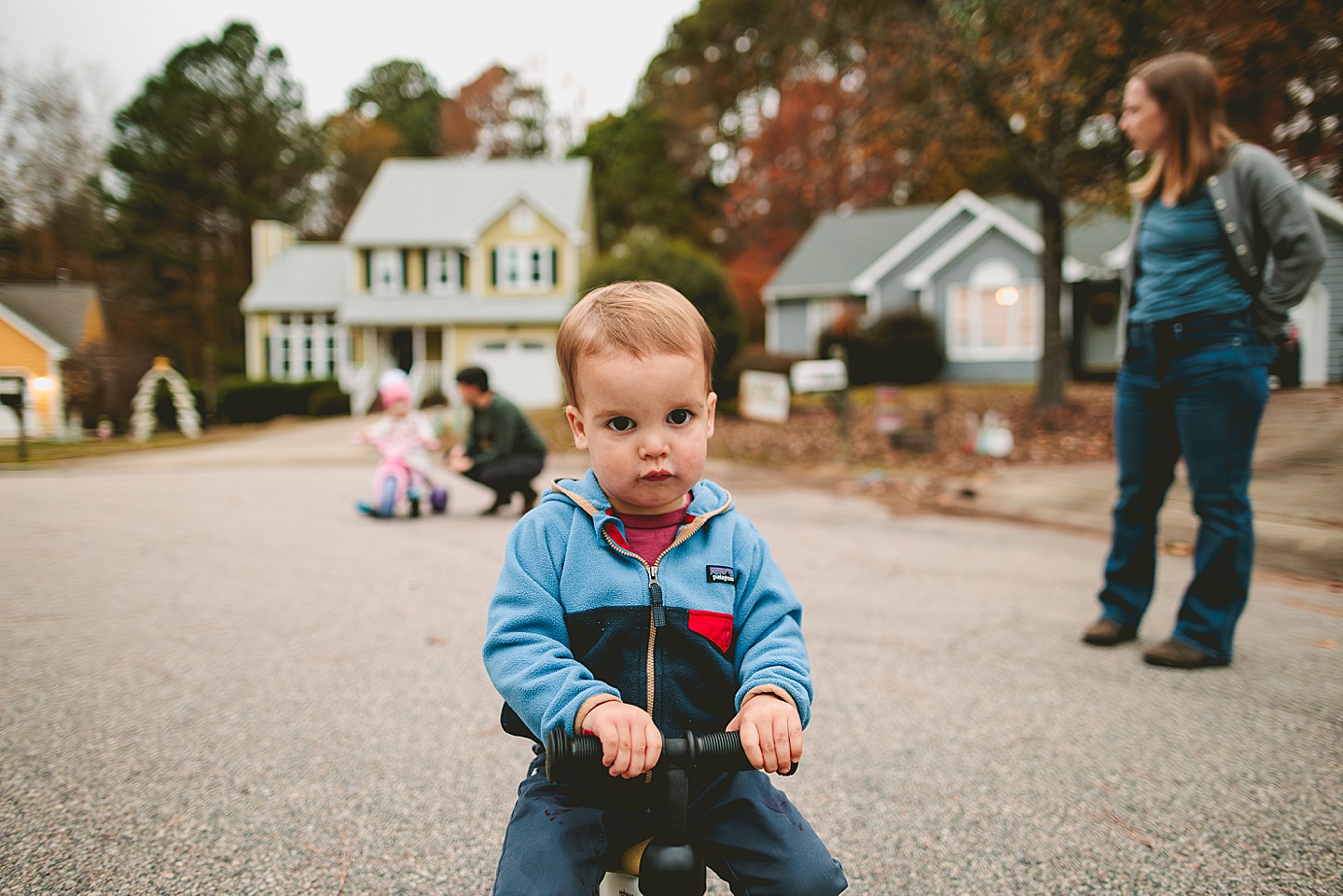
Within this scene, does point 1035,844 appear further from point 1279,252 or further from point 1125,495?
point 1279,252

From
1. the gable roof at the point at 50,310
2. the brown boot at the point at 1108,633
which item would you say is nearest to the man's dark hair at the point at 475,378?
the gable roof at the point at 50,310

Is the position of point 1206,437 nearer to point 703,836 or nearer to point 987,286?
point 703,836

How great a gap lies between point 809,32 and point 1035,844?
13528mm

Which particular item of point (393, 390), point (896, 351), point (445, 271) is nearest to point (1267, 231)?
point (393, 390)

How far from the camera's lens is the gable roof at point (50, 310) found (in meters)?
3.02

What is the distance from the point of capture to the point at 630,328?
1.48m

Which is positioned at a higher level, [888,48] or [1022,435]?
[888,48]

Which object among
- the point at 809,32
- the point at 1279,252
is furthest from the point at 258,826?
the point at 809,32

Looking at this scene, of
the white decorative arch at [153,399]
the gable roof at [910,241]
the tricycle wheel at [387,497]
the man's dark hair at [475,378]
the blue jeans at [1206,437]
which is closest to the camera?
the blue jeans at [1206,437]

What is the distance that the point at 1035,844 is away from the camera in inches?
75.8

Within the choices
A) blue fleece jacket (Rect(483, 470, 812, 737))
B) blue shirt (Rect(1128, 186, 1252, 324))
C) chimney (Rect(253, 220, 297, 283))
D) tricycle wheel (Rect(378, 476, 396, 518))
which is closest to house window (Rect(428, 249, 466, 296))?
chimney (Rect(253, 220, 297, 283))

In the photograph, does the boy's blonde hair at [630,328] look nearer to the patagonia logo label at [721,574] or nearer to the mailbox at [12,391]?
the patagonia logo label at [721,574]

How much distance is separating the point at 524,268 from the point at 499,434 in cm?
1777

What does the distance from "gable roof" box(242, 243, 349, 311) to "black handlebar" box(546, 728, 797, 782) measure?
24696mm
